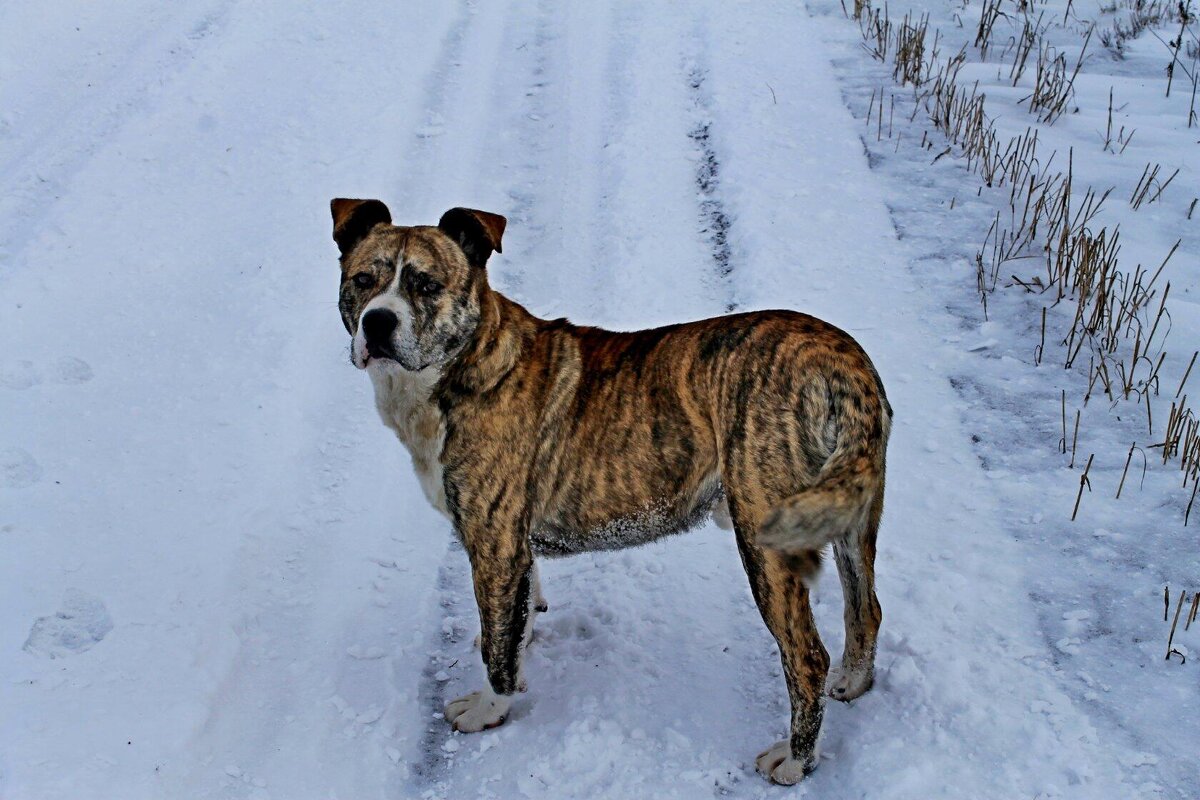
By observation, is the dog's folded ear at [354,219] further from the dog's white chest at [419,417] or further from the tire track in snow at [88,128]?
the tire track in snow at [88,128]

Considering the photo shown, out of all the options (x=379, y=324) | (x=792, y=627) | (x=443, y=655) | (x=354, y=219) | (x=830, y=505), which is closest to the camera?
(x=830, y=505)

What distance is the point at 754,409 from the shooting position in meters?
4.00

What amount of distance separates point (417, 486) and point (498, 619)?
60.5 inches

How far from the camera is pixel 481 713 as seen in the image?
4488mm

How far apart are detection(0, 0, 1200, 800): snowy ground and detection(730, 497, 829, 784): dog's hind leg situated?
0.23 metres

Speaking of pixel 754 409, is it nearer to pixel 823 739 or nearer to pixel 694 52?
pixel 823 739

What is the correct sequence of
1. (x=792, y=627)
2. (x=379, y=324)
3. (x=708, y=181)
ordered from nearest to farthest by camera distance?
(x=792, y=627) → (x=379, y=324) → (x=708, y=181)

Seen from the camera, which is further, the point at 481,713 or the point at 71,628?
the point at 71,628

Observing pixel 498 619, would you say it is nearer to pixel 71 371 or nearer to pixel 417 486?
pixel 417 486

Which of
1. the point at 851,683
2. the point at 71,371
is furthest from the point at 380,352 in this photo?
the point at 71,371

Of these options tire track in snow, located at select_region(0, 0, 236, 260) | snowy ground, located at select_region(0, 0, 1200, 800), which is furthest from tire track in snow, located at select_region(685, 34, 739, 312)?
tire track in snow, located at select_region(0, 0, 236, 260)

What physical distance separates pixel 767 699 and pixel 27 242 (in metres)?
5.77

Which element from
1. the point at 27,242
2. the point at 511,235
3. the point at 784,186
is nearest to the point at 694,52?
the point at 784,186

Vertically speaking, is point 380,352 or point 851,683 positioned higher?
point 380,352
